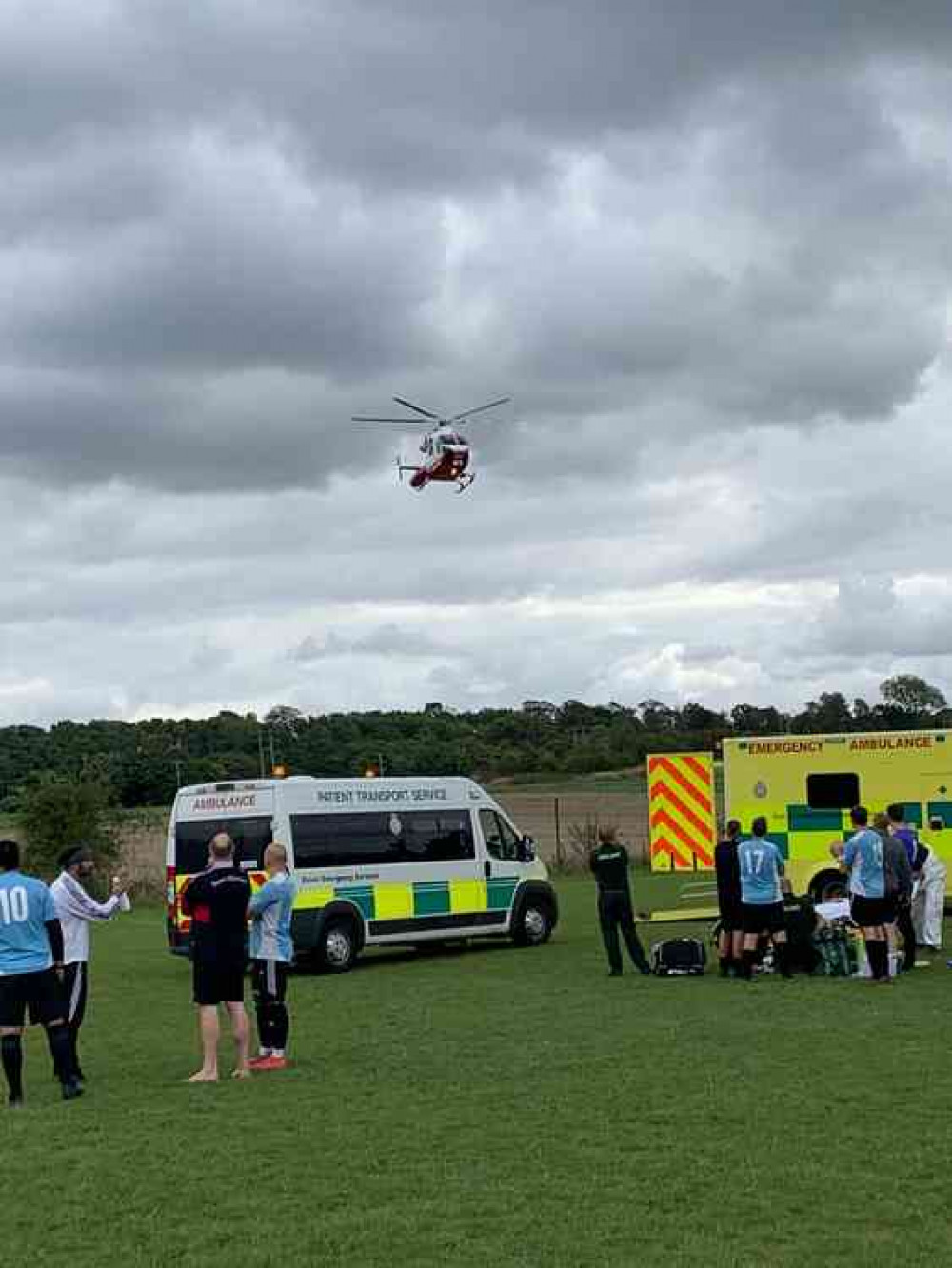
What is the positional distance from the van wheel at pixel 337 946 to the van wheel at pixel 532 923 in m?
2.96

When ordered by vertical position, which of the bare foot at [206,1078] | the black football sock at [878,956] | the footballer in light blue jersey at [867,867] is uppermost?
the footballer in light blue jersey at [867,867]

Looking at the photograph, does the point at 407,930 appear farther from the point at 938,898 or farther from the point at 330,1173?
the point at 330,1173

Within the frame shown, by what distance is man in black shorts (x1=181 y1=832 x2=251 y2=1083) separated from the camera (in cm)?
1230

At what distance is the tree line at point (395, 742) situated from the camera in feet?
136

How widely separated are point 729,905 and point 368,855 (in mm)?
4997

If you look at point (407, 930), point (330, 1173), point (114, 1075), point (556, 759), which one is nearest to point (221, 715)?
point (556, 759)

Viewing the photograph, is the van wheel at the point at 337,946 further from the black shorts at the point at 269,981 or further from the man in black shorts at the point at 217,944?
the man in black shorts at the point at 217,944

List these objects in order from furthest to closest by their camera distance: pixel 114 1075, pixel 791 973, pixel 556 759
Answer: pixel 556 759
pixel 791 973
pixel 114 1075

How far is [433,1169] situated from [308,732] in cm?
3894

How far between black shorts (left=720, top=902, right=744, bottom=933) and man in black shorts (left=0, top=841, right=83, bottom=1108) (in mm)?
8552

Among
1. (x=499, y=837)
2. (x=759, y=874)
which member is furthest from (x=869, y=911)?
(x=499, y=837)

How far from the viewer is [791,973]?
1855 centimetres

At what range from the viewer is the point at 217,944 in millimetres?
12375

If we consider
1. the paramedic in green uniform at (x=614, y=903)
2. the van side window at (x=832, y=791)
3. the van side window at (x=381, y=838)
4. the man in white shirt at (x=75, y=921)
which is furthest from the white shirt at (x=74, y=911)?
the van side window at (x=832, y=791)
